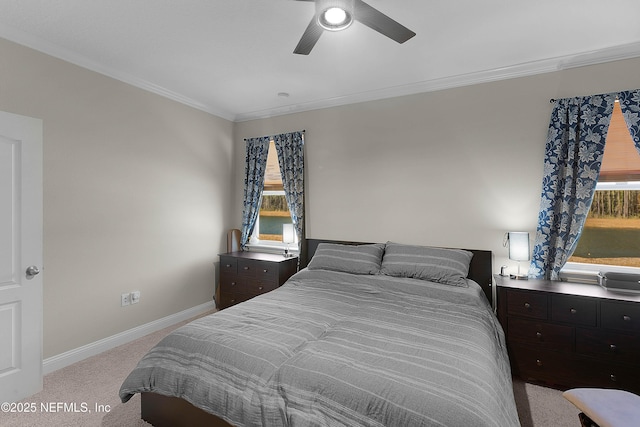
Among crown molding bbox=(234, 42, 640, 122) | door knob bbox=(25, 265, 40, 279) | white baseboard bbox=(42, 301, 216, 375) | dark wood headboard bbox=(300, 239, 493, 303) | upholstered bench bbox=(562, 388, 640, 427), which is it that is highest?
crown molding bbox=(234, 42, 640, 122)

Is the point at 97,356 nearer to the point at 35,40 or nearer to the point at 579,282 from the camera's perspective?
the point at 35,40

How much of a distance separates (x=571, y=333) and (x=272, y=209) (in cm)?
341

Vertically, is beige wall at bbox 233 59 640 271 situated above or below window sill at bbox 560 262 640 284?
above

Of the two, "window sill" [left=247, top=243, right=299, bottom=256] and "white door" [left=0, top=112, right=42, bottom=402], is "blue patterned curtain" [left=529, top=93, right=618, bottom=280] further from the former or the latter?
"white door" [left=0, top=112, right=42, bottom=402]

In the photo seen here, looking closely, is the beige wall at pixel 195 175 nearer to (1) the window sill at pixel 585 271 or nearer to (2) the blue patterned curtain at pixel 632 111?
(2) the blue patterned curtain at pixel 632 111

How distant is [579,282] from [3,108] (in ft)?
15.8

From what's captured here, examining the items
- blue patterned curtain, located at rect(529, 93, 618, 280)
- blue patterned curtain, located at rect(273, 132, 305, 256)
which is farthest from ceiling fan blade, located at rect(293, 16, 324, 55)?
blue patterned curtain, located at rect(529, 93, 618, 280)

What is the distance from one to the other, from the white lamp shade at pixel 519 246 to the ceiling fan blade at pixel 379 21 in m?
1.95

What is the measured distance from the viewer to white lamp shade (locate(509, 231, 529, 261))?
270 cm

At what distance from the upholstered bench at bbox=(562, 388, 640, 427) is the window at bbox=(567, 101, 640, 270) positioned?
1528mm

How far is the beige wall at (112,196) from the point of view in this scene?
2584 millimetres

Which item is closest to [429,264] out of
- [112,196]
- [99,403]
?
[99,403]

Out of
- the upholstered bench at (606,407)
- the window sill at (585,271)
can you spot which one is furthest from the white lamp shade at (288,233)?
the upholstered bench at (606,407)

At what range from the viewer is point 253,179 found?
429 centimetres
